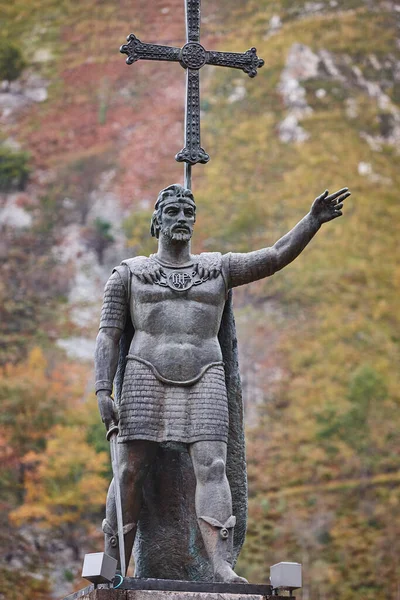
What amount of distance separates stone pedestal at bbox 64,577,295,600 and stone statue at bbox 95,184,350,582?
0.89 ft

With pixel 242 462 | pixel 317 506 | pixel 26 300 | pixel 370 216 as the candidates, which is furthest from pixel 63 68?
pixel 242 462

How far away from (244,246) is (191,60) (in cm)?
1468

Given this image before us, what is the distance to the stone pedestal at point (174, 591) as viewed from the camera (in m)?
6.11

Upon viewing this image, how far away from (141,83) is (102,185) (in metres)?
2.28

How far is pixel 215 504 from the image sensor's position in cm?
670

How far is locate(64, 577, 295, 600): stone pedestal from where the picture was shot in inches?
240

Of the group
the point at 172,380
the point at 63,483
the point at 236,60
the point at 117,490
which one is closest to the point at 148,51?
the point at 236,60

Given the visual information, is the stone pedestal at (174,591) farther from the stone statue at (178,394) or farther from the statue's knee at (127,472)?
the statue's knee at (127,472)

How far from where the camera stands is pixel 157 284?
23.6 ft

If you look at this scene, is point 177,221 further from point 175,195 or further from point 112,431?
point 112,431

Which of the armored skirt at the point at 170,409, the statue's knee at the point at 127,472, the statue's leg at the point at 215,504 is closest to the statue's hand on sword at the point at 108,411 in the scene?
the armored skirt at the point at 170,409

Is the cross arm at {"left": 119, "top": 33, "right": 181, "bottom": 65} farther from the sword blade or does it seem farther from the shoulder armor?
the sword blade

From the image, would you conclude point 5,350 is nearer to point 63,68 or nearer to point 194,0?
point 63,68

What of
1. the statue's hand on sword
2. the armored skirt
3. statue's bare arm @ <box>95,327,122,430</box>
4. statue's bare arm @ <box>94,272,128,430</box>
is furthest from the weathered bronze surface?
the statue's hand on sword
